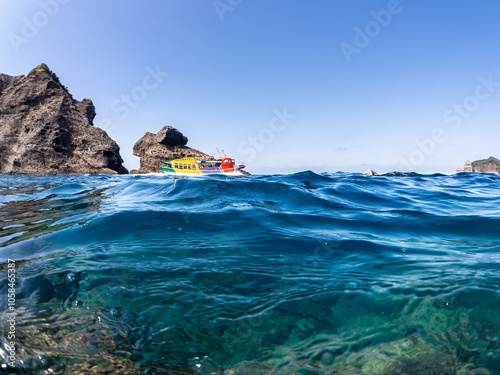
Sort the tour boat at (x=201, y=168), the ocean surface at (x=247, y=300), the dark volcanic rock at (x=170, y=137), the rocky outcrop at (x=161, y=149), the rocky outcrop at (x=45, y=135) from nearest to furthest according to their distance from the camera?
1. the ocean surface at (x=247, y=300)
2. the tour boat at (x=201, y=168)
3. the rocky outcrop at (x=45, y=135)
4. the rocky outcrop at (x=161, y=149)
5. the dark volcanic rock at (x=170, y=137)

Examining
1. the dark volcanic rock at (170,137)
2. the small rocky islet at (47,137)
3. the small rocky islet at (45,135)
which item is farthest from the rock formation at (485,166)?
the small rocky islet at (45,135)

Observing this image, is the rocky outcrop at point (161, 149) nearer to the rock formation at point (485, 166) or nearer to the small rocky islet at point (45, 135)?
the small rocky islet at point (45, 135)

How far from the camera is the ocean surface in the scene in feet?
4.90

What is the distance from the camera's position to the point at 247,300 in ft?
6.80

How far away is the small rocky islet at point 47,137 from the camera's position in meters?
45.5

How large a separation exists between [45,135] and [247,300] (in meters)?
60.0

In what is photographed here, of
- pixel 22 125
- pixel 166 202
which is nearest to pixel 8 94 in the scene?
pixel 22 125

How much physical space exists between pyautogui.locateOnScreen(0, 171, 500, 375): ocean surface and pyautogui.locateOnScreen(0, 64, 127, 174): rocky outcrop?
5076cm

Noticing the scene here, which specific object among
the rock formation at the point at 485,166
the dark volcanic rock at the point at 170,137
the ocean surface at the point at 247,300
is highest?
the dark volcanic rock at the point at 170,137

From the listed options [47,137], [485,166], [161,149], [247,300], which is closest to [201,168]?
[161,149]

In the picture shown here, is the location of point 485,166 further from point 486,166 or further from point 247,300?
point 247,300

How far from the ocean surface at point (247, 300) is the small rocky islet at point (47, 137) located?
50.7 meters

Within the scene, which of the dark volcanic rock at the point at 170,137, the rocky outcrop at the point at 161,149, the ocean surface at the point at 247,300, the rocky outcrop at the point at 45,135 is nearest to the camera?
the ocean surface at the point at 247,300

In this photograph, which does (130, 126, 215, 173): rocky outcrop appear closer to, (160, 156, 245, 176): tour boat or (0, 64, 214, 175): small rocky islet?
(0, 64, 214, 175): small rocky islet
